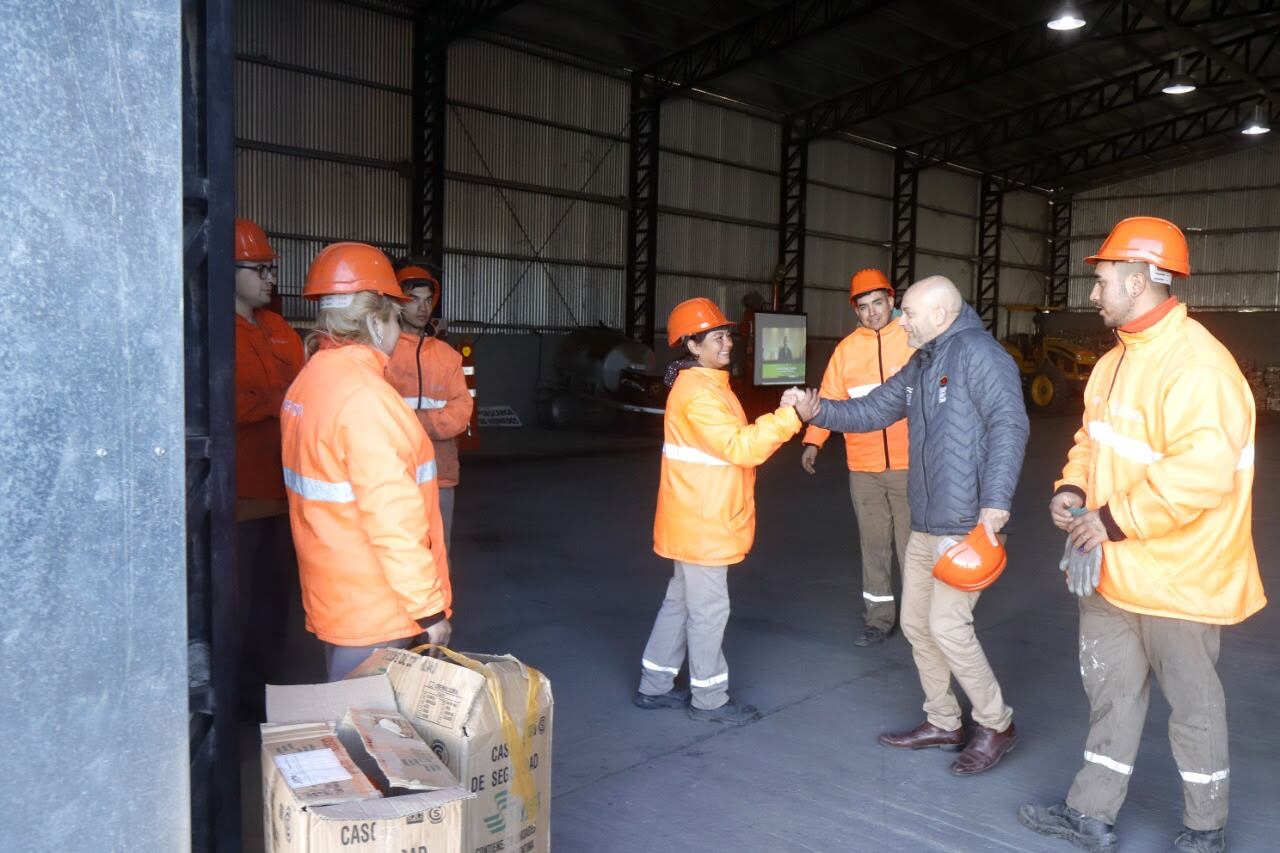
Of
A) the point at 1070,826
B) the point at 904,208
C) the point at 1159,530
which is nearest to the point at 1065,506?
the point at 1159,530

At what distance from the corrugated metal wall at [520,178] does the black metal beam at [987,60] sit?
1409 mm

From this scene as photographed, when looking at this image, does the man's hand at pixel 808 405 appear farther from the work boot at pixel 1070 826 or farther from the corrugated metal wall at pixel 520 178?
the corrugated metal wall at pixel 520 178

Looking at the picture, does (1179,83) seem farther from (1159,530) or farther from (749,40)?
(1159,530)

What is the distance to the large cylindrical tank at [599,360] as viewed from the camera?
659 inches

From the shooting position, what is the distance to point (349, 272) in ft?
10.4

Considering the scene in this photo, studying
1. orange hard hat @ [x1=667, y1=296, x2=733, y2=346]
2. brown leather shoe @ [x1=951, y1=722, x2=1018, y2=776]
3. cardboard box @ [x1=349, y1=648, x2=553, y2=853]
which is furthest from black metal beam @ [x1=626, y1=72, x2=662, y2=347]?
cardboard box @ [x1=349, y1=648, x2=553, y2=853]

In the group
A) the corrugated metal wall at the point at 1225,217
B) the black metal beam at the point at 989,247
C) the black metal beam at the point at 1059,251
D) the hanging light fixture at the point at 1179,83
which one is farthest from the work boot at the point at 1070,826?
the black metal beam at the point at 1059,251

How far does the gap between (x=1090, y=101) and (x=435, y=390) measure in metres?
22.0

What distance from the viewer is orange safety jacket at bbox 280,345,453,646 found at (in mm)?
2826

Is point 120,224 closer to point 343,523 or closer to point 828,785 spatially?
point 343,523

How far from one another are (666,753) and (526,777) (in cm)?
167

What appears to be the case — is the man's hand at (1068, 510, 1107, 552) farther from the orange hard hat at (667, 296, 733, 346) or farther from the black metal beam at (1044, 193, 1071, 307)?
the black metal beam at (1044, 193, 1071, 307)

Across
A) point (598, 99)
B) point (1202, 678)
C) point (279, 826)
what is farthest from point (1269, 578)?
point (598, 99)

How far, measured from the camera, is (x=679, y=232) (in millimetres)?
19953
